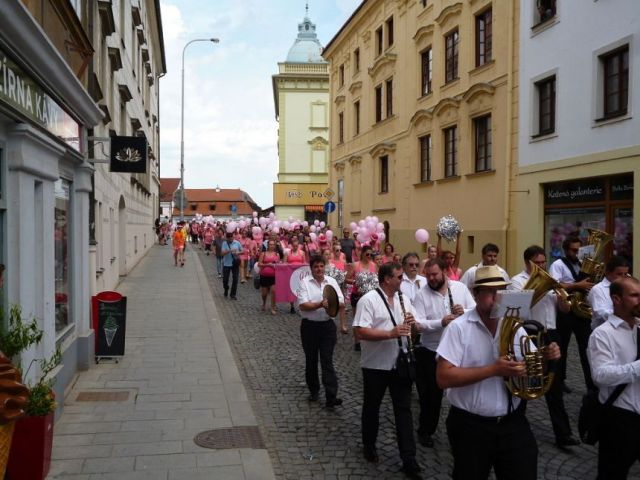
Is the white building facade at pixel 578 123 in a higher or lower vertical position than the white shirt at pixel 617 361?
higher

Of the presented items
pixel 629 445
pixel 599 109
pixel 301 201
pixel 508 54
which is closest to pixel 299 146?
pixel 301 201

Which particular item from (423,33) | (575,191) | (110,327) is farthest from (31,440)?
(423,33)

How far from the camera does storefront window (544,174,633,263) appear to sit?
42.7 ft

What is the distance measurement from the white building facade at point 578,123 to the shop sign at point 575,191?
23mm

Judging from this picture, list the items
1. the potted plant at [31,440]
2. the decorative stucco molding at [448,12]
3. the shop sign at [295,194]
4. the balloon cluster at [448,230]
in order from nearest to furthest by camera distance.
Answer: the potted plant at [31,440], the balloon cluster at [448,230], the decorative stucco molding at [448,12], the shop sign at [295,194]

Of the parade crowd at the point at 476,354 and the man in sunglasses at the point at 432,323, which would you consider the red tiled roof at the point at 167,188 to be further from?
the man in sunglasses at the point at 432,323

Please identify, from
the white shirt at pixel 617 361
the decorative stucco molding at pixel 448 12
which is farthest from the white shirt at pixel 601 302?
the decorative stucco molding at pixel 448 12

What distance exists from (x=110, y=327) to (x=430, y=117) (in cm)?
1601

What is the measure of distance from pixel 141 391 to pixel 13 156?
3454 millimetres

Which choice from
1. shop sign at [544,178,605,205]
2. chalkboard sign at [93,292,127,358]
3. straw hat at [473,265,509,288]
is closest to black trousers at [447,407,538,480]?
straw hat at [473,265,509,288]

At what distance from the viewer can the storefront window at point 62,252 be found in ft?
23.7

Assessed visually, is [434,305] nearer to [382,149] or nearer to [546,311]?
[546,311]

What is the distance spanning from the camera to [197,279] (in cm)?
2184

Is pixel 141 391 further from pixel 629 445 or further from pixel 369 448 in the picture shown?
pixel 629 445
